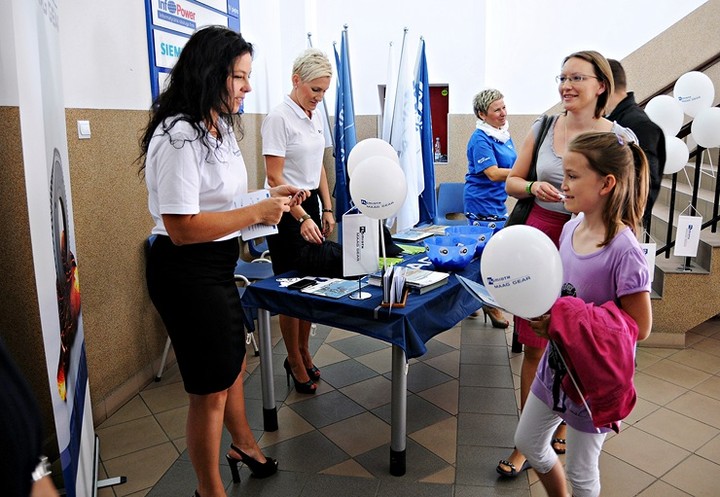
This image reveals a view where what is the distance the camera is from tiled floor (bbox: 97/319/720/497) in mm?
2230

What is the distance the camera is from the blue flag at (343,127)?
4828 millimetres

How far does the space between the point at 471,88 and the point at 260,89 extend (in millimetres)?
2012

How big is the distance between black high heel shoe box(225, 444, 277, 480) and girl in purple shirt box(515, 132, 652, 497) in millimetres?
1148

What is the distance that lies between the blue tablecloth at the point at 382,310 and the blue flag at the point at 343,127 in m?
2.48

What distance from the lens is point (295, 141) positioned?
105 inches

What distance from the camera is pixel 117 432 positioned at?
2.68 m

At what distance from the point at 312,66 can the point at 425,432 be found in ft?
5.88

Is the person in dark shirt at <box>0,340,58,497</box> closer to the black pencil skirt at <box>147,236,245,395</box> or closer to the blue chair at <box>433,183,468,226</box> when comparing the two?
the black pencil skirt at <box>147,236,245,395</box>

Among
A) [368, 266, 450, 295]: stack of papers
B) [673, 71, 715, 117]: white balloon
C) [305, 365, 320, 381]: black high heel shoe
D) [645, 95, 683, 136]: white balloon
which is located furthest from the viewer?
[673, 71, 715, 117]: white balloon

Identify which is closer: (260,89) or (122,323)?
(122,323)

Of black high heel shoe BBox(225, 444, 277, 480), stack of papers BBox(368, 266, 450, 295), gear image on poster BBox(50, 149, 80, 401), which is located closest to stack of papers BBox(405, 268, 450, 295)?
stack of papers BBox(368, 266, 450, 295)

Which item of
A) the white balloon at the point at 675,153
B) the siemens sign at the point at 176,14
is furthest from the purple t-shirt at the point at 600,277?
the siemens sign at the point at 176,14

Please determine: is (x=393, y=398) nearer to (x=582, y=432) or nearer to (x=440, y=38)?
(x=582, y=432)

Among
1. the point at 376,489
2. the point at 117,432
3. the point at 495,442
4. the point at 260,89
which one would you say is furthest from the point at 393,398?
the point at 260,89
